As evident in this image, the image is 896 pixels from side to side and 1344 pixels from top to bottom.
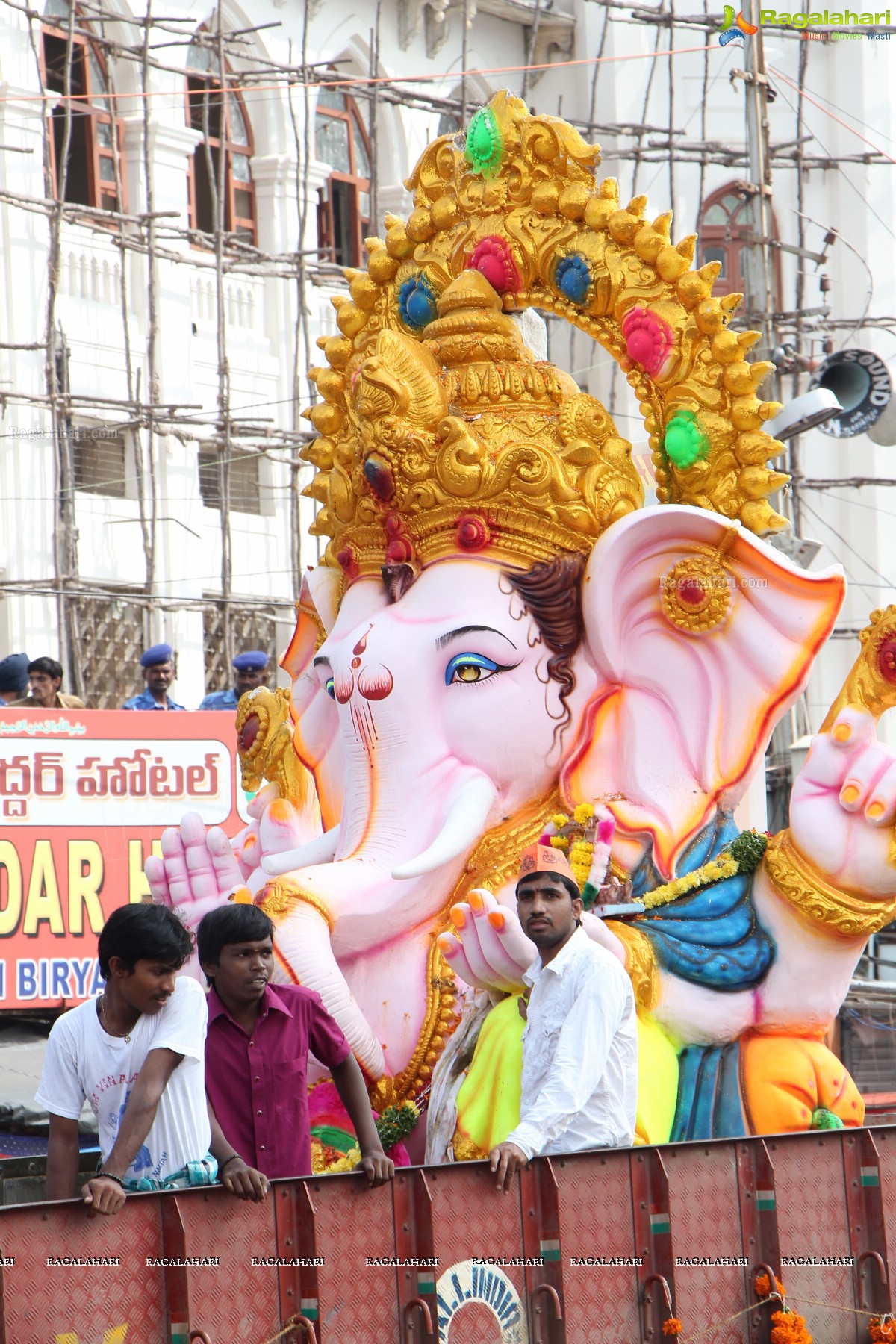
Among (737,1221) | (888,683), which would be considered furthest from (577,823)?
(737,1221)

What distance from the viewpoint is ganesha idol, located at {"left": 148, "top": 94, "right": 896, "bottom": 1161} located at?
5.55 metres

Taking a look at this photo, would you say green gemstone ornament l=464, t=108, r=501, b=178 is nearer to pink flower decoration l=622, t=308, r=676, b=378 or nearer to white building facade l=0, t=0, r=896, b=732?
pink flower decoration l=622, t=308, r=676, b=378

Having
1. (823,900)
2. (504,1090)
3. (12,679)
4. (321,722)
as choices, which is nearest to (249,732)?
(321,722)

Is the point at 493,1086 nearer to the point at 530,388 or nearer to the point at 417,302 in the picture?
the point at 530,388

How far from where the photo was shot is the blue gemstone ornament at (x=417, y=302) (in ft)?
21.2

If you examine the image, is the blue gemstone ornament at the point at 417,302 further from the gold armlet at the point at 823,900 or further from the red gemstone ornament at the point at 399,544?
the gold armlet at the point at 823,900

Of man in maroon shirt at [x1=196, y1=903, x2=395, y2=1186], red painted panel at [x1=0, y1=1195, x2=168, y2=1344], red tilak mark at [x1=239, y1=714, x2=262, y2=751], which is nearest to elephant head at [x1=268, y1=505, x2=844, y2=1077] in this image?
red tilak mark at [x1=239, y1=714, x2=262, y2=751]

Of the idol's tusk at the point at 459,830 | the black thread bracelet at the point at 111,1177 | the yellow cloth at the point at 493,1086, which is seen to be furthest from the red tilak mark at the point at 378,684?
the black thread bracelet at the point at 111,1177

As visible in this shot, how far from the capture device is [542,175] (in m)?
6.28

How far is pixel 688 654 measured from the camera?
6.04 m

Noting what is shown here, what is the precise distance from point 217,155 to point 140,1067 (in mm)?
17383

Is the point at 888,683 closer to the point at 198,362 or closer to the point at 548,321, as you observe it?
the point at 198,362

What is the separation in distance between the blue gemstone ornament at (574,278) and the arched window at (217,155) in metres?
14.0

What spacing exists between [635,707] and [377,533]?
0.90m
